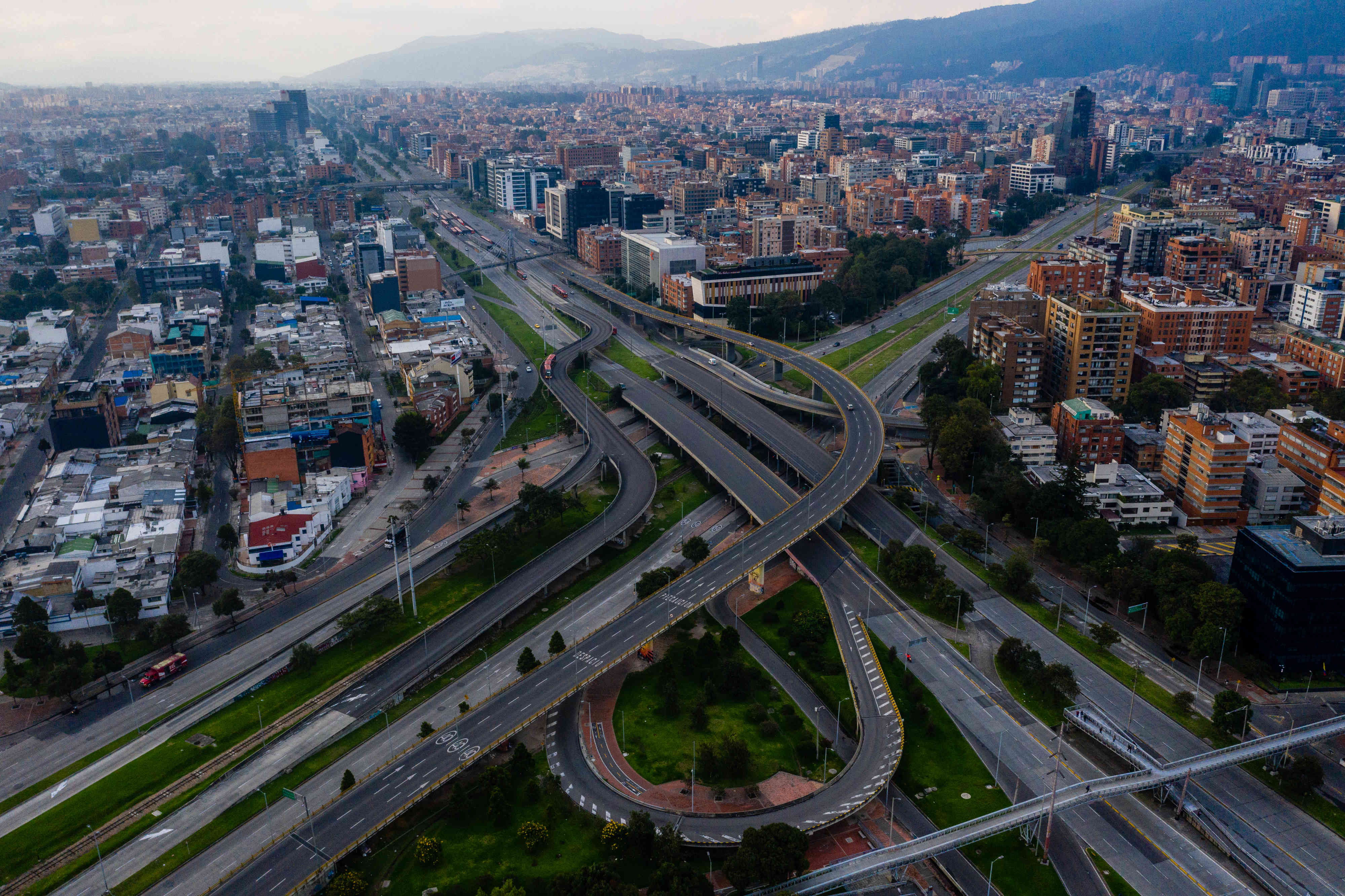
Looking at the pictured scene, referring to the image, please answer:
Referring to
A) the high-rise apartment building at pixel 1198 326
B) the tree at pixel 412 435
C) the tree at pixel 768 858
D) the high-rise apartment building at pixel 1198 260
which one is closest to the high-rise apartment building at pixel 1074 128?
the high-rise apartment building at pixel 1198 260

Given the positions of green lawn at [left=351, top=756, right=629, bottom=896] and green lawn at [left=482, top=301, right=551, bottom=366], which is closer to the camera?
green lawn at [left=351, top=756, right=629, bottom=896]

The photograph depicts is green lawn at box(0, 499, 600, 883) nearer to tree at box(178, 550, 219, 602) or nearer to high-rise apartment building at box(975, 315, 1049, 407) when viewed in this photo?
tree at box(178, 550, 219, 602)

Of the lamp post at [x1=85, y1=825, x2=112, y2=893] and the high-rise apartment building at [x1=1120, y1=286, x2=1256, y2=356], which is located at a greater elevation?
the high-rise apartment building at [x1=1120, y1=286, x2=1256, y2=356]

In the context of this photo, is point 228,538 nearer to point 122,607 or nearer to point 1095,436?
point 122,607

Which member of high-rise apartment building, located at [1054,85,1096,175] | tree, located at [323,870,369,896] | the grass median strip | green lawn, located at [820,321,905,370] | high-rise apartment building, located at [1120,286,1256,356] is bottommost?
the grass median strip

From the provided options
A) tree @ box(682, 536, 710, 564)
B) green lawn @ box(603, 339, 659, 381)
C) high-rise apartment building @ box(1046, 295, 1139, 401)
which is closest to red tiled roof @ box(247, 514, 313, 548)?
tree @ box(682, 536, 710, 564)

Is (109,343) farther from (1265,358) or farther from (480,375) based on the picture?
(1265,358)

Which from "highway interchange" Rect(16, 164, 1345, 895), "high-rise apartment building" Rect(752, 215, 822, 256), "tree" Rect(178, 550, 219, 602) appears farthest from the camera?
"high-rise apartment building" Rect(752, 215, 822, 256)
